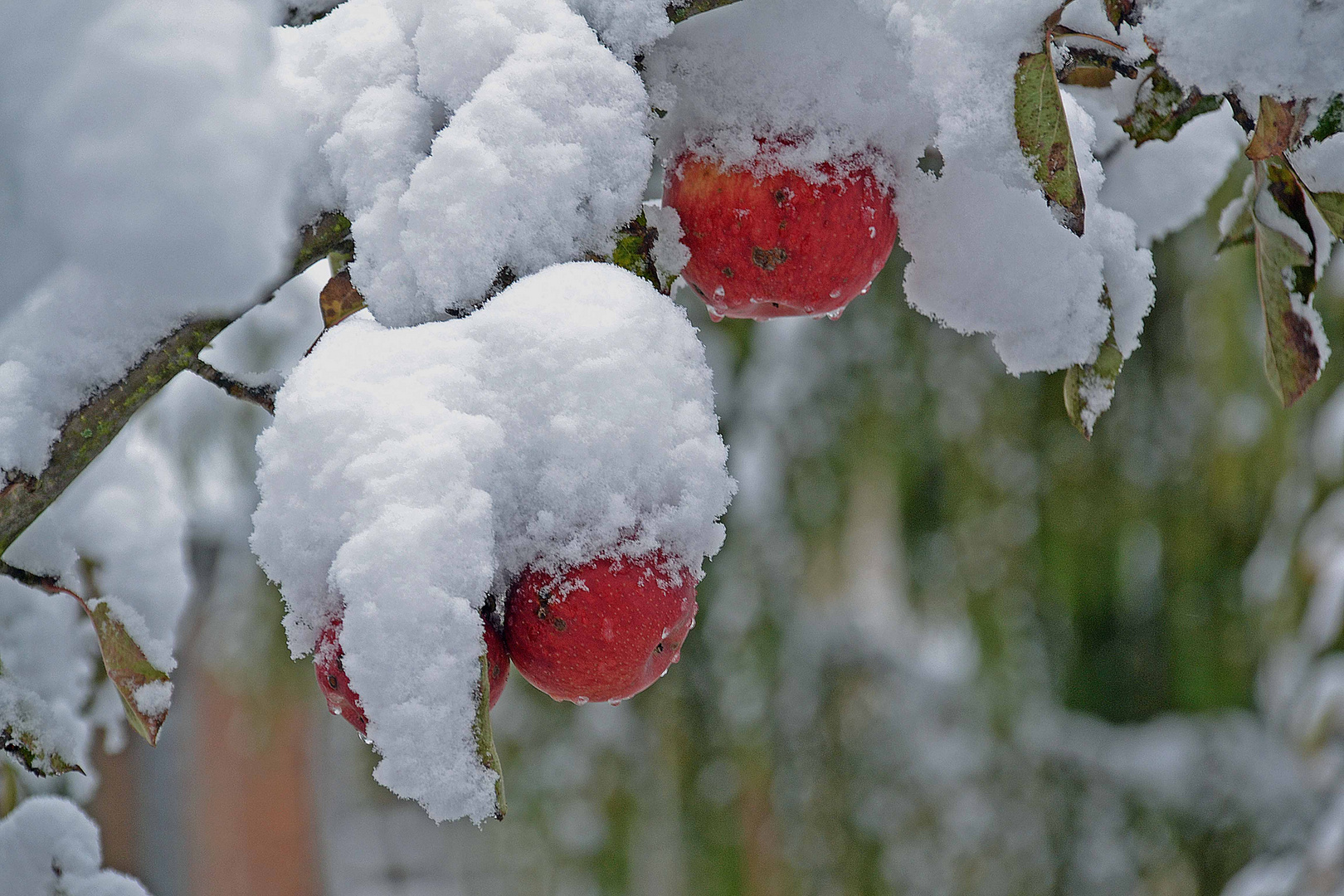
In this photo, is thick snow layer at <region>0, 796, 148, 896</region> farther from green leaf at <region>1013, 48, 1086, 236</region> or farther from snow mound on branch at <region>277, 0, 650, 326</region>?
green leaf at <region>1013, 48, 1086, 236</region>

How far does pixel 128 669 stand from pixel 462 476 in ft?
0.89

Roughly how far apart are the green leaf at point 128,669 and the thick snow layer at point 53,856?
97mm

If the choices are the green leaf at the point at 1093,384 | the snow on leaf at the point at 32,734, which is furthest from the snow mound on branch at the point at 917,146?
the snow on leaf at the point at 32,734

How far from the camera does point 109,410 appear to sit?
0.40m

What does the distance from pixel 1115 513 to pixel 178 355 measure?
1.88m

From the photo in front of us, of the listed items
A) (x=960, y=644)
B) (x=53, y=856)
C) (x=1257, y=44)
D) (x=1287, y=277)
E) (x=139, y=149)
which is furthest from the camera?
(x=960, y=644)

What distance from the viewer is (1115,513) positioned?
1978mm

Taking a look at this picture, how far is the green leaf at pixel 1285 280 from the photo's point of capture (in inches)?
16.7

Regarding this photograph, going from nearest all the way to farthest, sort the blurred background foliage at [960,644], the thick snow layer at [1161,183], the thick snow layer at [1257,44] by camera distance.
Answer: the thick snow layer at [1257,44] → the thick snow layer at [1161,183] → the blurred background foliage at [960,644]

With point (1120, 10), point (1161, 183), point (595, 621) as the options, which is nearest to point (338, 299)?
point (595, 621)

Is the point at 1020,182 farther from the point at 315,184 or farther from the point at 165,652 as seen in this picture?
the point at 165,652

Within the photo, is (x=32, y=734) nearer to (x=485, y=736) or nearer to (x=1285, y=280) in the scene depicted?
(x=485, y=736)

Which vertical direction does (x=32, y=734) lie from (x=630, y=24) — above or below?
below

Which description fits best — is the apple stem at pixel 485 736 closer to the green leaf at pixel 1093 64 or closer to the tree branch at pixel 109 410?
the tree branch at pixel 109 410
